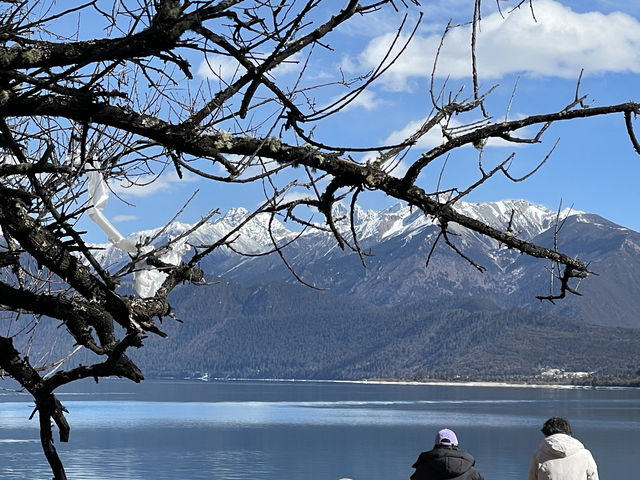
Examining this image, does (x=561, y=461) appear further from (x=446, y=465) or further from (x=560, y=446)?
(x=446, y=465)

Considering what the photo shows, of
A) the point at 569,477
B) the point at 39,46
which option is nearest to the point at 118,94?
the point at 39,46

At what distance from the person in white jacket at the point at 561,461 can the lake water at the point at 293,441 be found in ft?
172

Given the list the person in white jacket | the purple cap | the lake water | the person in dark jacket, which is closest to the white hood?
the person in white jacket

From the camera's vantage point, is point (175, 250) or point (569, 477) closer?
point (175, 250)

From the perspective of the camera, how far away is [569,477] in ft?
22.8

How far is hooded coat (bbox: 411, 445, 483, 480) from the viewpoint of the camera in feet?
23.4

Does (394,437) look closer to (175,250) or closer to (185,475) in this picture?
(185,475)

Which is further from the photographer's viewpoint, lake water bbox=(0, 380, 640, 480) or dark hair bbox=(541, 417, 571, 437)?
lake water bbox=(0, 380, 640, 480)

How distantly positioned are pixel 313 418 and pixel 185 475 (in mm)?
54435

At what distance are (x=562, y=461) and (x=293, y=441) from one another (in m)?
81.3

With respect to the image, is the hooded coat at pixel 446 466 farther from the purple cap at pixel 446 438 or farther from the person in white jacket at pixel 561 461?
the person in white jacket at pixel 561 461

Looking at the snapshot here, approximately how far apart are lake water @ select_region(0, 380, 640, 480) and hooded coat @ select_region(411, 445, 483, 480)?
2050 inches

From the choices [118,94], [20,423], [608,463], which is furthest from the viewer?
[20,423]

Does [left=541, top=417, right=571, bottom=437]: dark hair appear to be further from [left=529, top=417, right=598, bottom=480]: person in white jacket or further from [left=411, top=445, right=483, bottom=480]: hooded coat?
[left=411, top=445, right=483, bottom=480]: hooded coat
